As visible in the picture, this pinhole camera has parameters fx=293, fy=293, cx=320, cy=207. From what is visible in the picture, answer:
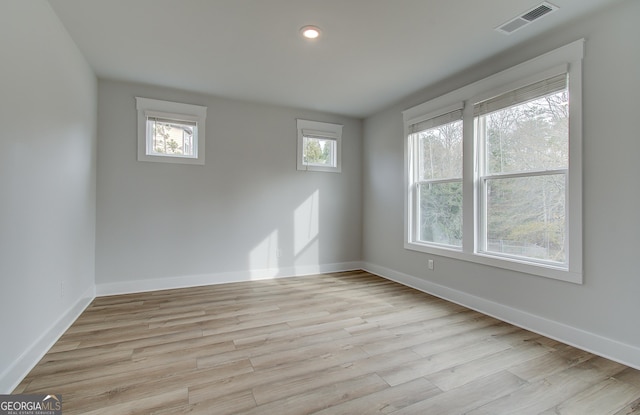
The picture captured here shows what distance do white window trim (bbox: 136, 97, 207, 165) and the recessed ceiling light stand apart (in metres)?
2.11

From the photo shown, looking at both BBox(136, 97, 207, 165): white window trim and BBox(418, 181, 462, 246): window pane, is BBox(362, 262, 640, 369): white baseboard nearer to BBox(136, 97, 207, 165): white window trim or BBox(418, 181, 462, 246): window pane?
BBox(418, 181, 462, 246): window pane

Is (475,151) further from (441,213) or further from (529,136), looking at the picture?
(441,213)

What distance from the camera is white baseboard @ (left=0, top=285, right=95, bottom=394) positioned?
Answer: 1744mm

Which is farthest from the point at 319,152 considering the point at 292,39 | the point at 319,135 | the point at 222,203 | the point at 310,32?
the point at 310,32

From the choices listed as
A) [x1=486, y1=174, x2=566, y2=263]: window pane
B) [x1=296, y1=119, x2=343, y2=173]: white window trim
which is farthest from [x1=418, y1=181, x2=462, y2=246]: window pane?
[x1=296, y1=119, x2=343, y2=173]: white window trim

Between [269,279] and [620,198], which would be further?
[269,279]

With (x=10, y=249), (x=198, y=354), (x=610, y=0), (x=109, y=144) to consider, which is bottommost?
(x=198, y=354)

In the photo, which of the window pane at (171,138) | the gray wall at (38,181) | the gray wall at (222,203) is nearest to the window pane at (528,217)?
the gray wall at (222,203)

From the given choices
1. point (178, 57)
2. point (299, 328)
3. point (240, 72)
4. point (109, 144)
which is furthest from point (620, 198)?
point (109, 144)

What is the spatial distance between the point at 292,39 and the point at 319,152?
2391 millimetres

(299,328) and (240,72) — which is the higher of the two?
(240,72)

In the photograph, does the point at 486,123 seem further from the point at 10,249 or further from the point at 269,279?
the point at 10,249

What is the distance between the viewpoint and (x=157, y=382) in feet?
6.16

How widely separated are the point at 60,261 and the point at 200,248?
5.52 ft
